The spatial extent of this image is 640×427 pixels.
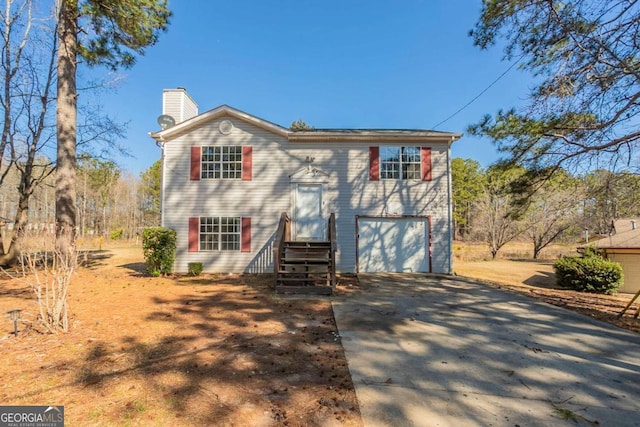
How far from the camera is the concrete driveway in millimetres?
3016

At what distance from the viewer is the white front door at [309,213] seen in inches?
457

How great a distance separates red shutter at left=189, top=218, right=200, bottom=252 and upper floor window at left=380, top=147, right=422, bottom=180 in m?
7.10

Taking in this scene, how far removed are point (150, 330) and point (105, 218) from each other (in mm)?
37473

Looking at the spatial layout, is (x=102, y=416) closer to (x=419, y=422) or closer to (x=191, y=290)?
(x=419, y=422)

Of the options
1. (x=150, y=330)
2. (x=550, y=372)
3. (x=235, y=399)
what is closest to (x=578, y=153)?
(x=550, y=372)

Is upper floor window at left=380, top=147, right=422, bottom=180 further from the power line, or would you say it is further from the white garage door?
the power line

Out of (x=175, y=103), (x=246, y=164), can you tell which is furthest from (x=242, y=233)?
(x=175, y=103)

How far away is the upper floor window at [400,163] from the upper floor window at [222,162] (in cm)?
544

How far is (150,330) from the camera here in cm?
505

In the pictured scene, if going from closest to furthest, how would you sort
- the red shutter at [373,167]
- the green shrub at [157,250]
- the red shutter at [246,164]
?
the green shrub at [157,250] → the red shutter at [246,164] → the red shutter at [373,167]

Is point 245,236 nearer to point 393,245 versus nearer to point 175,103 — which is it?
point 393,245

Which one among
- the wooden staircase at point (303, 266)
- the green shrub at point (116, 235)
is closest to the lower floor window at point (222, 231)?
the wooden staircase at point (303, 266)

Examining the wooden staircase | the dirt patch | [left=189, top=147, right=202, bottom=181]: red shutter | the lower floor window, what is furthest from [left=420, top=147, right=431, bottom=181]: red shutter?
[left=189, top=147, right=202, bottom=181]: red shutter

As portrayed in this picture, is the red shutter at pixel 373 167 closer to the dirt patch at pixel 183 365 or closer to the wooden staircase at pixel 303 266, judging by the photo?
the wooden staircase at pixel 303 266
